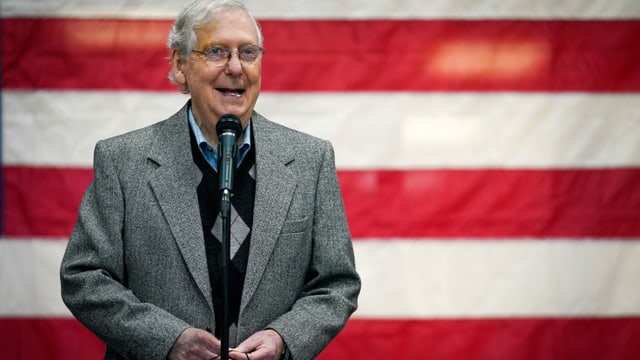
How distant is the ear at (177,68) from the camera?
4.82ft

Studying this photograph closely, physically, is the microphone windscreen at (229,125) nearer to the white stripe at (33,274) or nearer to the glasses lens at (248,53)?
the glasses lens at (248,53)

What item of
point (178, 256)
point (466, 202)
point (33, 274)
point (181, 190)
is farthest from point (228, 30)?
point (33, 274)

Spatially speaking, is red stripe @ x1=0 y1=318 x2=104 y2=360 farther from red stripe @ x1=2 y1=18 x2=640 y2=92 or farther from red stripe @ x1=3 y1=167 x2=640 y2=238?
red stripe @ x1=2 y1=18 x2=640 y2=92

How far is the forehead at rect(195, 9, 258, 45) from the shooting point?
1.38 m

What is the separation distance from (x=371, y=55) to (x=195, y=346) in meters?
1.24

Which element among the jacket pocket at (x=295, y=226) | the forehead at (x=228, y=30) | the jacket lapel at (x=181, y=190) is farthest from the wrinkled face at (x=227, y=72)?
the jacket pocket at (x=295, y=226)

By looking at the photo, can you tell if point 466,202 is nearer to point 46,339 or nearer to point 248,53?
point 248,53

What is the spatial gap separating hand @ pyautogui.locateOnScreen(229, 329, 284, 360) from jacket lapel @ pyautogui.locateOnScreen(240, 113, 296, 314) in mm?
70

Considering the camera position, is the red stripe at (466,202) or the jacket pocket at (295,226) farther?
the red stripe at (466,202)

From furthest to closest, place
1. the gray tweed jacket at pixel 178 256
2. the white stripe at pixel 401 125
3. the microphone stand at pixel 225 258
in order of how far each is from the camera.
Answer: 1. the white stripe at pixel 401 125
2. the gray tweed jacket at pixel 178 256
3. the microphone stand at pixel 225 258

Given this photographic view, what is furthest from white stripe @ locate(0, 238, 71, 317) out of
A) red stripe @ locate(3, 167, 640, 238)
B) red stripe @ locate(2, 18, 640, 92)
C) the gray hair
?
the gray hair

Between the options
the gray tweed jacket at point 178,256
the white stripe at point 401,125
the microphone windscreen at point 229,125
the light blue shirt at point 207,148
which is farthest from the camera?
the white stripe at point 401,125

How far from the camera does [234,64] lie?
53.9 inches

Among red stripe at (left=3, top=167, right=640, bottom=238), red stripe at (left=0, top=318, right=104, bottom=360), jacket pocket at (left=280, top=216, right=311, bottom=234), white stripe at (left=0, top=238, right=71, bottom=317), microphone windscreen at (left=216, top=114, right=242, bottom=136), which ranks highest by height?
microphone windscreen at (left=216, top=114, right=242, bottom=136)
